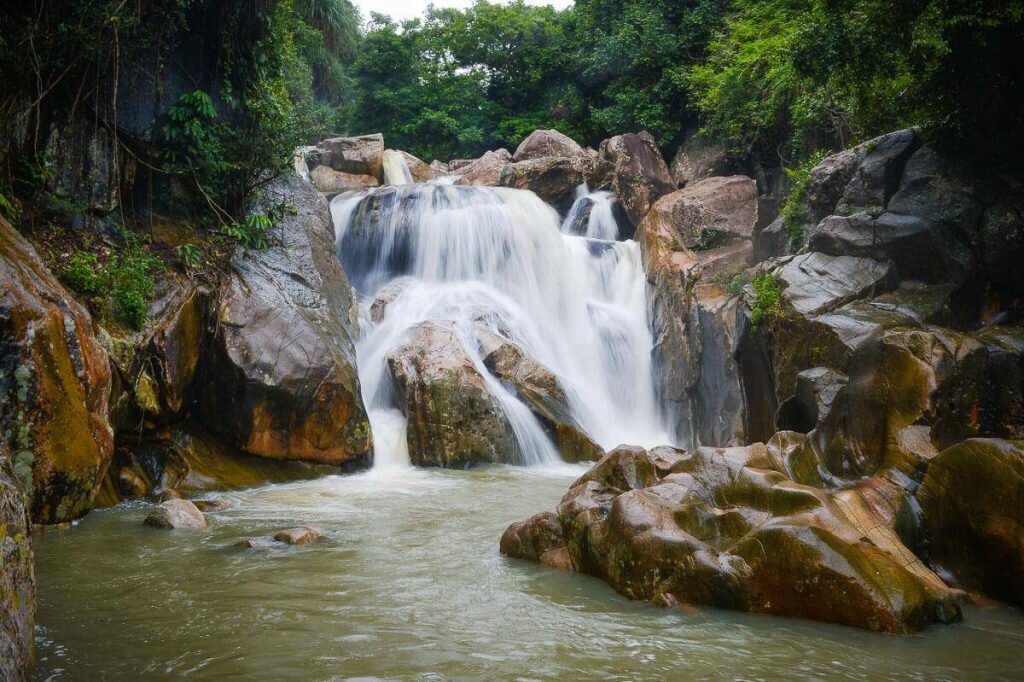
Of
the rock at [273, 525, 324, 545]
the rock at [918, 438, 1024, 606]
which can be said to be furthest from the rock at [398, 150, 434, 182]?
the rock at [918, 438, 1024, 606]

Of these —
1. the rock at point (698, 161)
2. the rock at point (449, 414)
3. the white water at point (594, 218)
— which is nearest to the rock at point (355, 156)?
the white water at point (594, 218)

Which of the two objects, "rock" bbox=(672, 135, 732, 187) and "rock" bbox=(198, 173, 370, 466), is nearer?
"rock" bbox=(198, 173, 370, 466)

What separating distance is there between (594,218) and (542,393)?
8.21 meters

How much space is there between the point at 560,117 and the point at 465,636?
964 inches

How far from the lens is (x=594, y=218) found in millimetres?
19469

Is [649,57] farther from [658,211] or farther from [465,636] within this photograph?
[465,636]

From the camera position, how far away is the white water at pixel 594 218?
19281 mm

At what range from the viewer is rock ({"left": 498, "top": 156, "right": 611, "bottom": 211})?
2011 centimetres

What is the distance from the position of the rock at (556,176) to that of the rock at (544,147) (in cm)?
189

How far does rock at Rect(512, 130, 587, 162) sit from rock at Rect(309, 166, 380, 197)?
4661mm

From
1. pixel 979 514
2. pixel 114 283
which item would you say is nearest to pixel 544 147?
pixel 114 283

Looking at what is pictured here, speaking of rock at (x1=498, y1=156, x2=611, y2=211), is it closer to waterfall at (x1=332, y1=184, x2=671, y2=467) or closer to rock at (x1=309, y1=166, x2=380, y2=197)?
waterfall at (x1=332, y1=184, x2=671, y2=467)

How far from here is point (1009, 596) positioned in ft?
15.9

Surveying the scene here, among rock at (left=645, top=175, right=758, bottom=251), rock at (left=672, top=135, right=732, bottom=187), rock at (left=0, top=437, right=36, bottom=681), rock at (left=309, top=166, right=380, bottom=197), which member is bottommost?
rock at (left=0, top=437, right=36, bottom=681)
